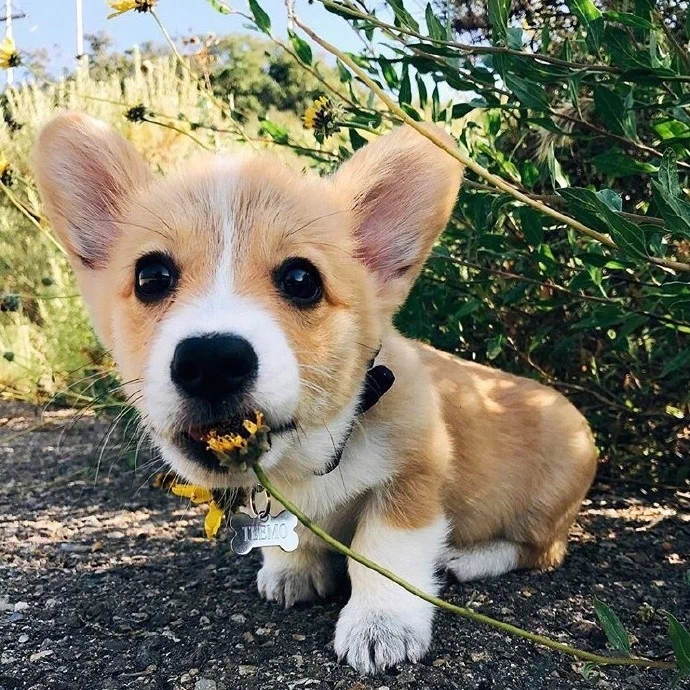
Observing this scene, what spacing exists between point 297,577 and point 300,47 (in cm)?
176

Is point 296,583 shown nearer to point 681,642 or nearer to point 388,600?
point 388,600

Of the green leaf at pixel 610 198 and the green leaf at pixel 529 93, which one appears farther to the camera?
the green leaf at pixel 529 93

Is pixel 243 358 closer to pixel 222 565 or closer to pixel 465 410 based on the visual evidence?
pixel 465 410

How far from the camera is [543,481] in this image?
2613 mm

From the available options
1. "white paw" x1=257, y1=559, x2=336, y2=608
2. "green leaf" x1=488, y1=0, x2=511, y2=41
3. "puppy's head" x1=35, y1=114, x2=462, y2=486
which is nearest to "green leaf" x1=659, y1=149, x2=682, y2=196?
"green leaf" x1=488, y1=0, x2=511, y2=41

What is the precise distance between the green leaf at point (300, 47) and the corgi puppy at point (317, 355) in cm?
57

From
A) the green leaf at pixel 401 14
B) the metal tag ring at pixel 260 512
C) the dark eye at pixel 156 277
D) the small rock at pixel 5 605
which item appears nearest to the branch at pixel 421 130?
the green leaf at pixel 401 14

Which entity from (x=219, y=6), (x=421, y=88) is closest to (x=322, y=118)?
(x=421, y=88)

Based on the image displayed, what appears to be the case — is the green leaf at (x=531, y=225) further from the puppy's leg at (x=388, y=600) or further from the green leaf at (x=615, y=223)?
the puppy's leg at (x=388, y=600)

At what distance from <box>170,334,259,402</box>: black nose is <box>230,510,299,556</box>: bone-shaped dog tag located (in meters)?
0.55

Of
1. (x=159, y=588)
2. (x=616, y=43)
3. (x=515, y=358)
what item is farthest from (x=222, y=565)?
(x=616, y=43)

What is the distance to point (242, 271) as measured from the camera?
5.70ft

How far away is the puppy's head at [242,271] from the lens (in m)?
1.56

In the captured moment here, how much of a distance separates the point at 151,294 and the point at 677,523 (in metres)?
2.23
